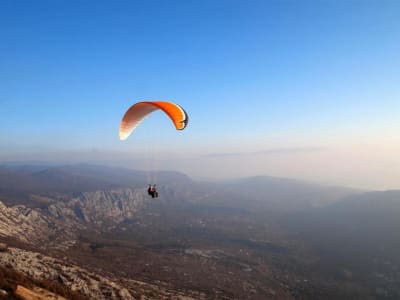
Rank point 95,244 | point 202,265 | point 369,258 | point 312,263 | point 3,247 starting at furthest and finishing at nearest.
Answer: point 369,258 < point 312,263 < point 95,244 < point 202,265 < point 3,247

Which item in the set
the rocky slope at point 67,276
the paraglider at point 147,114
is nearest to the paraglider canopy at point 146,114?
the paraglider at point 147,114

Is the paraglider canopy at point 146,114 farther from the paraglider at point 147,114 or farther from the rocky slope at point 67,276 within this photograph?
the rocky slope at point 67,276

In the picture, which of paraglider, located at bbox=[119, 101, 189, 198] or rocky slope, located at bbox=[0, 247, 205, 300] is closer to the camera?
paraglider, located at bbox=[119, 101, 189, 198]

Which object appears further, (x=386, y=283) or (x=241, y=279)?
(x=386, y=283)

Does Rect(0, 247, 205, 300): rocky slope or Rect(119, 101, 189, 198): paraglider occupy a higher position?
Rect(119, 101, 189, 198): paraglider

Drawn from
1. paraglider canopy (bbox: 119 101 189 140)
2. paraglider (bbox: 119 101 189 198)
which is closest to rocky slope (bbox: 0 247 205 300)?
paraglider (bbox: 119 101 189 198)

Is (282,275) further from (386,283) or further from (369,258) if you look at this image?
(369,258)

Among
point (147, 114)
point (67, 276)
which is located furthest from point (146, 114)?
point (67, 276)

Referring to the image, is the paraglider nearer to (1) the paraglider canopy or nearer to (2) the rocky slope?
(1) the paraglider canopy

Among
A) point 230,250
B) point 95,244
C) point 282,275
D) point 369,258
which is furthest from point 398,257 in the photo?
point 95,244

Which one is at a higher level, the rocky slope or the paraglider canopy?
the paraglider canopy
